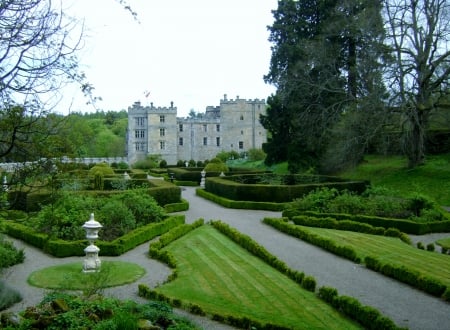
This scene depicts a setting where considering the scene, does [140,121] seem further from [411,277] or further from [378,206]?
[411,277]

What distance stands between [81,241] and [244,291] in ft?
18.1

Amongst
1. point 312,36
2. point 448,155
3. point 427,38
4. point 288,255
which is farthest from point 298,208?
point 312,36

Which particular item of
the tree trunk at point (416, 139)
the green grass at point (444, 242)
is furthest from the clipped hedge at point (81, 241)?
the tree trunk at point (416, 139)

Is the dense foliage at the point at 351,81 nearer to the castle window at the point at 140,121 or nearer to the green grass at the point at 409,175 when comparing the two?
the green grass at the point at 409,175

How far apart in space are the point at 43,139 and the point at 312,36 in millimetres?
31234

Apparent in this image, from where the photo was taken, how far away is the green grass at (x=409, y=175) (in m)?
23.3

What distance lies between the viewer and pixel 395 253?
12102 millimetres

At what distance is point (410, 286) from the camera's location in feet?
31.8

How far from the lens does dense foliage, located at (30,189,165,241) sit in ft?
44.4

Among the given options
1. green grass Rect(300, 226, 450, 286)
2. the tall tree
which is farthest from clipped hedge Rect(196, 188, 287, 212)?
the tall tree

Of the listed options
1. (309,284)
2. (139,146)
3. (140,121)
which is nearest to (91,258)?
(309,284)

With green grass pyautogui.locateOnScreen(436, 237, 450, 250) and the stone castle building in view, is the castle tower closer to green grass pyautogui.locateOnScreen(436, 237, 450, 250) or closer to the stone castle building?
the stone castle building

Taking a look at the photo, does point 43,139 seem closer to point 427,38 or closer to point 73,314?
point 73,314

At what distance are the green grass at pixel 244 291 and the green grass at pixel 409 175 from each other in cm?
1187
